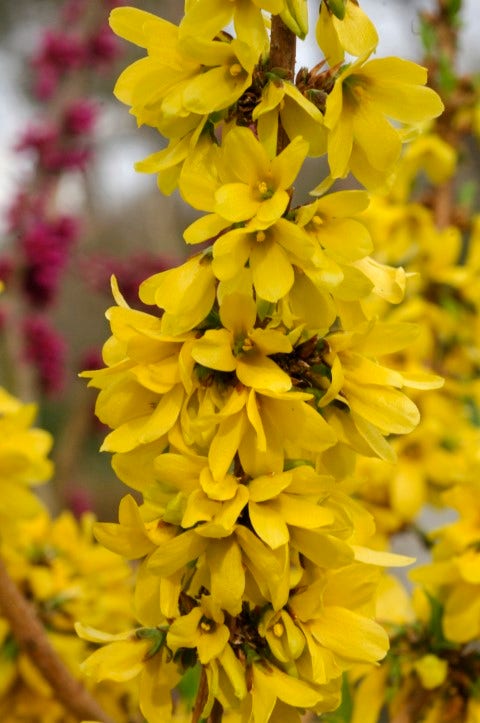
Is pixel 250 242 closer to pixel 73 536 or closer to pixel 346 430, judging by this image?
pixel 346 430

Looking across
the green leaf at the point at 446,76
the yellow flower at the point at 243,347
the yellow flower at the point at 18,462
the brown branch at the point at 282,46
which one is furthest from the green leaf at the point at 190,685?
the green leaf at the point at 446,76

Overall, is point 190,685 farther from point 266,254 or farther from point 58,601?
point 266,254

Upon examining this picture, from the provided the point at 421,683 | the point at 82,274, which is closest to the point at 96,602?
the point at 421,683

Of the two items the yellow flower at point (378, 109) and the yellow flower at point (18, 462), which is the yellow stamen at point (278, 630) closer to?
the yellow flower at point (378, 109)

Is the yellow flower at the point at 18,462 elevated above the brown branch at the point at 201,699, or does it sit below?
below

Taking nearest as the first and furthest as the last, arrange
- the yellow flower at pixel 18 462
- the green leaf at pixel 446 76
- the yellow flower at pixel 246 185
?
the yellow flower at pixel 246 185
the yellow flower at pixel 18 462
the green leaf at pixel 446 76

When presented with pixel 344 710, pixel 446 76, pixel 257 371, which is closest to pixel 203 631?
pixel 257 371
